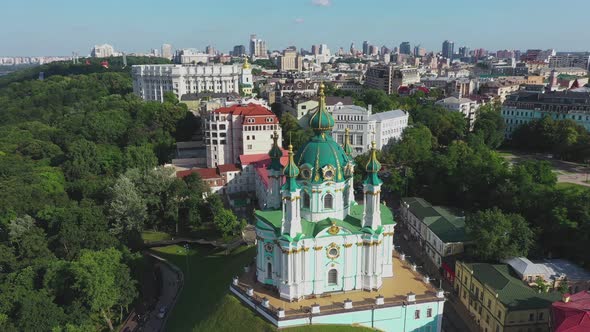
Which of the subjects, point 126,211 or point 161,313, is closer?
point 161,313

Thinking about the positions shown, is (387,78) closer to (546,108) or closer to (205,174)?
(546,108)

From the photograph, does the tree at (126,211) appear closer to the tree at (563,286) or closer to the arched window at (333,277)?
the arched window at (333,277)

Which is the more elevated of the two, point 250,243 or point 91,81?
point 91,81

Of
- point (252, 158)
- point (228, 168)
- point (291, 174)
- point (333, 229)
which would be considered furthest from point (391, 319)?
point (252, 158)

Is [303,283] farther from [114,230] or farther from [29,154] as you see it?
[29,154]

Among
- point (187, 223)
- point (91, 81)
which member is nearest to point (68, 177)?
point (187, 223)
